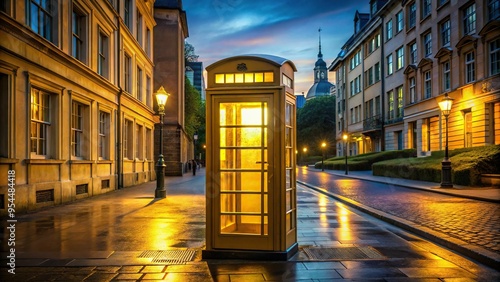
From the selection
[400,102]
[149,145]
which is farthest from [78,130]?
[400,102]

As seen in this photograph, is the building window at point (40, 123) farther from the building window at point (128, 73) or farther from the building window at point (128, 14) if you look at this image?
the building window at point (128, 14)

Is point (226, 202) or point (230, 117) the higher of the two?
point (230, 117)

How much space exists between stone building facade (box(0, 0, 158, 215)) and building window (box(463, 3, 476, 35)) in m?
21.1

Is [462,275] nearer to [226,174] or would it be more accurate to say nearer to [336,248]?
[336,248]

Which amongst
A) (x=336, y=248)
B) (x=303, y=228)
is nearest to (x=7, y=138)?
(x=303, y=228)

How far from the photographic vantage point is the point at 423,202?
1461cm

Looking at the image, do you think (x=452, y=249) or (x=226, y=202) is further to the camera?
(x=452, y=249)

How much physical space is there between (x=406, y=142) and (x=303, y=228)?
3442 cm

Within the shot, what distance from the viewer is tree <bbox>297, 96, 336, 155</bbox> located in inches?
3307

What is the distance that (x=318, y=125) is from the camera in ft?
277

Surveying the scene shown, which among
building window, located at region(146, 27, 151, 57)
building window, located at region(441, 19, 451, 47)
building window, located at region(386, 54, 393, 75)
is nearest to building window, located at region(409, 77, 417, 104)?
building window, located at region(386, 54, 393, 75)

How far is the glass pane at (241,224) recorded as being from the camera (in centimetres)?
641

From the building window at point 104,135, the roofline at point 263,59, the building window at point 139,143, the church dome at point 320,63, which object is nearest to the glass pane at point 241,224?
the roofline at point 263,59

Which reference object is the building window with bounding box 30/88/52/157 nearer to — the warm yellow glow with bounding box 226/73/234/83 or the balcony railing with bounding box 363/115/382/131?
the warm yellow glow with bounding box 226/73/234/83
